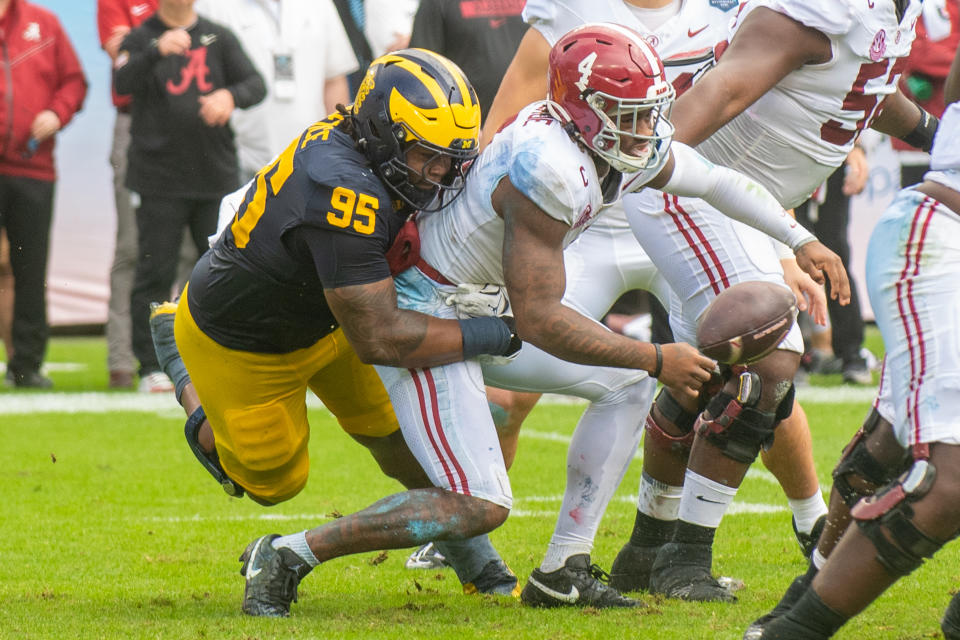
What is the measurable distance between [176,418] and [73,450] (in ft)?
3.63

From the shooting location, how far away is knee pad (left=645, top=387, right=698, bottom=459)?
4320mm

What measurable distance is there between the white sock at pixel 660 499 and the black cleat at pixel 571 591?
1.35 ft

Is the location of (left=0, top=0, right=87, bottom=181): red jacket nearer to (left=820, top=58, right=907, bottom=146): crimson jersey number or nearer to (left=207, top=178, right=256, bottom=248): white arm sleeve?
(left=207, top=178, right=256, bottom=248): white arm sleeve

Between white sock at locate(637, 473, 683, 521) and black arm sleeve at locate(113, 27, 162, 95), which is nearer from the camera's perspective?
white sock at locate(637, 473, 683, 521)

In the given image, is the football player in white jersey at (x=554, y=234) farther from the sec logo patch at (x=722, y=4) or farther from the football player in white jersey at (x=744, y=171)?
the sec logo patch at (x=722, y=4)

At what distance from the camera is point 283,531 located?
197 inches

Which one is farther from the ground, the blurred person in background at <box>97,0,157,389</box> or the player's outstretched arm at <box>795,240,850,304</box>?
the player's outstretched arm at <box>795,240,850,304</box>

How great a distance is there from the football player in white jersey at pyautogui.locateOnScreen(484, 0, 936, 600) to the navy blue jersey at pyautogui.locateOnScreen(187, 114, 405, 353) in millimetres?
902

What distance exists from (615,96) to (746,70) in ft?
1.70

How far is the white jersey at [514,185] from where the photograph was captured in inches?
138

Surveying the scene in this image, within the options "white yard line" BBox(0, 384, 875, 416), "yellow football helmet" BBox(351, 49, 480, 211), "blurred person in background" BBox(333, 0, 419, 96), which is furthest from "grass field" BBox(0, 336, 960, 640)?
"blurred person in background" BBox(333, 0, 419, 96)

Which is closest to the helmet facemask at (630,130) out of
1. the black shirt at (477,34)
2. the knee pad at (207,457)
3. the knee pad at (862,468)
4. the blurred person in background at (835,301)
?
the knee pad at (862,468)

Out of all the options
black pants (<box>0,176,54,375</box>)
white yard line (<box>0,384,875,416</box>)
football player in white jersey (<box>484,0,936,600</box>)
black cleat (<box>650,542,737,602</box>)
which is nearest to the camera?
football player in white jersey (<box>484,0,936,600</box>)

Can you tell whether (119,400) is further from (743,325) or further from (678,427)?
(743,325)
